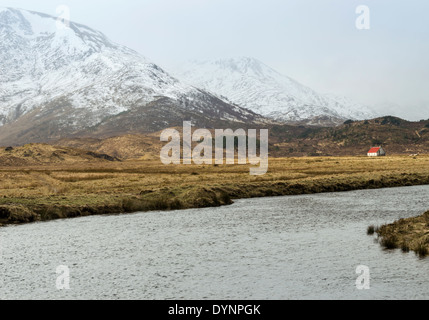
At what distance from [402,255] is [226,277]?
34.9 ft

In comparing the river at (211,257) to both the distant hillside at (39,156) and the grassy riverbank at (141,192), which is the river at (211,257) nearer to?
the grassy riverbank at (141,192)

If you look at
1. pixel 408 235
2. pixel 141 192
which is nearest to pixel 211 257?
pixel 408 235

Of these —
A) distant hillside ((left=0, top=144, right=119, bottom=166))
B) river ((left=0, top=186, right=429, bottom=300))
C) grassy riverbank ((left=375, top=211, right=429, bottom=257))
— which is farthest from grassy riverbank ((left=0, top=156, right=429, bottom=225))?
distant hillside ((left=0, top=144, right=119, bottom=166))

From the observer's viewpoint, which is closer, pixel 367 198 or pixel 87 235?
pixel 87 235

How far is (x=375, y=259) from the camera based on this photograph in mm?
28344

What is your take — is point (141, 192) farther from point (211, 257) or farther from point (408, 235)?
point (408, 235)

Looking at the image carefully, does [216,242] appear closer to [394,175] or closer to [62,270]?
[62,270]

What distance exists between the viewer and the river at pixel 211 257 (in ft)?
78.1

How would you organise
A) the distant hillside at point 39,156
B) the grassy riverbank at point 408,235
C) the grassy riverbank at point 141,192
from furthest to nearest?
the distant hillside at point 39,156, the grassy riverbank at point 141,192, the grassy riverbank at point 408,235

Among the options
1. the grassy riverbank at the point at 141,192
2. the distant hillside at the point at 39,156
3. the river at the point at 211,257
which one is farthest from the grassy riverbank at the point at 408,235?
the distant hillside at the point at 39,156

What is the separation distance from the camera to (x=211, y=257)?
30.6 metres
